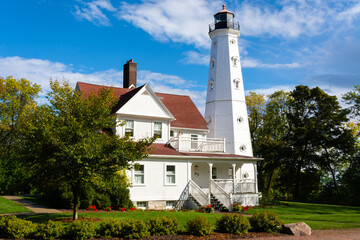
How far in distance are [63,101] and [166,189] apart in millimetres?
12098

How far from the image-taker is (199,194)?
24719mm

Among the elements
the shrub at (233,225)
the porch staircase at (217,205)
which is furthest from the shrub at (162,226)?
the porch staircase at (217,205)

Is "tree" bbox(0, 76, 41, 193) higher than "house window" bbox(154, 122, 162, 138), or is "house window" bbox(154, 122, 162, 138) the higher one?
"tree" bbox(0, 76, 41, 193)

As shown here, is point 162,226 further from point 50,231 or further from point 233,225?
point 50,231

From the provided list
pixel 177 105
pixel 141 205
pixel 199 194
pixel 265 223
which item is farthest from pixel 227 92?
pixel 265 223

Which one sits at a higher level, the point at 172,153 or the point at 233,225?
the point at 172,153

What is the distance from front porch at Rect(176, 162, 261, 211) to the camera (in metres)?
24.5

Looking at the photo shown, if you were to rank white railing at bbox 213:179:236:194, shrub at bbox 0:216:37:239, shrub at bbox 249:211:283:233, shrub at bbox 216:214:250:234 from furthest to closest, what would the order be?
white railing at bbox 213:179:236:194 → shrub at bbox 249:211:283:233 → shrub at bbox 216:214:250:234 → shrub at bbox 0:216:37:239

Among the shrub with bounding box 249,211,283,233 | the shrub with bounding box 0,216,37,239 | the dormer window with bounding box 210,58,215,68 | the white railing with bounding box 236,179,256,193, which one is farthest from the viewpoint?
the dormer window with bounding box 210,58,215,68

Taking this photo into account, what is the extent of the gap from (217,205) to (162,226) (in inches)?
494

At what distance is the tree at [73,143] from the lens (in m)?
13.2

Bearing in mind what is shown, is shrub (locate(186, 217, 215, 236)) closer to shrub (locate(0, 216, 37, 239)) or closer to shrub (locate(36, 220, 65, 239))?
shrub (locate(36, 220, 65, 239))

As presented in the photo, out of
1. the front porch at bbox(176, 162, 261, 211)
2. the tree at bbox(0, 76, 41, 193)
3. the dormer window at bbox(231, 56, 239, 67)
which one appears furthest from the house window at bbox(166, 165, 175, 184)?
the tree at bbox(0, 76, 41, 193)

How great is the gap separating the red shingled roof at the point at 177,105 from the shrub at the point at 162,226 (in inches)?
545
